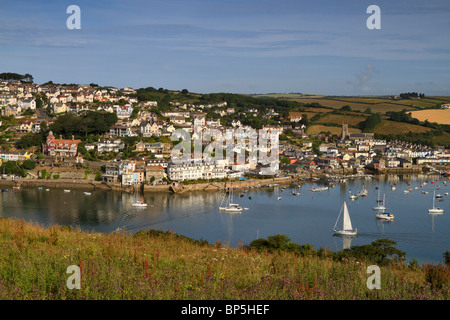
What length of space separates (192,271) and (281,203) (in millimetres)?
12024

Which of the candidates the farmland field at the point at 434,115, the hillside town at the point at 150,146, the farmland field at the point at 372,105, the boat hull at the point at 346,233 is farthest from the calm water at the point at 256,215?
the farmland field at the point at 372,105

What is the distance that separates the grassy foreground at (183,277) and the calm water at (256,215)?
6097 millimetres

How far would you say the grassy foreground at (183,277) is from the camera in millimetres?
1716

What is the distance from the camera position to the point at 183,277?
1.93m

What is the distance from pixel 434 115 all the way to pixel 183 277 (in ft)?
114

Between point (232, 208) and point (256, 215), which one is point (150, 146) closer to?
point (232, 208)

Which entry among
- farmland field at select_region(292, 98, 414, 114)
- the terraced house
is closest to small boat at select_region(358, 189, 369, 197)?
the terraced house

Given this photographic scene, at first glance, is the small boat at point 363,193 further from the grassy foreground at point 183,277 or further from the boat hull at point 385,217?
the grassy foreground at point 183,277

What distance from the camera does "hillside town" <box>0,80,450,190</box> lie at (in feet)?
55.9

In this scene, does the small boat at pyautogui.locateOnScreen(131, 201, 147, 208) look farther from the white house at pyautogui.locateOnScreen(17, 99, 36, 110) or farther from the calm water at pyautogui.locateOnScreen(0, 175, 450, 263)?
the white house at pyautogui.locateOnScreen(17, 99, 36, 110)

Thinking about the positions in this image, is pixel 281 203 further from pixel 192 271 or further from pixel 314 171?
pixel 192 271

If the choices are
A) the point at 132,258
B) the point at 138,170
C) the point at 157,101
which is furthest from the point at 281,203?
the point at 157,101

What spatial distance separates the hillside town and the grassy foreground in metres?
13.8

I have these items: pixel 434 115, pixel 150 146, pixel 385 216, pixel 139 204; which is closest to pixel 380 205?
pixel 385 216
